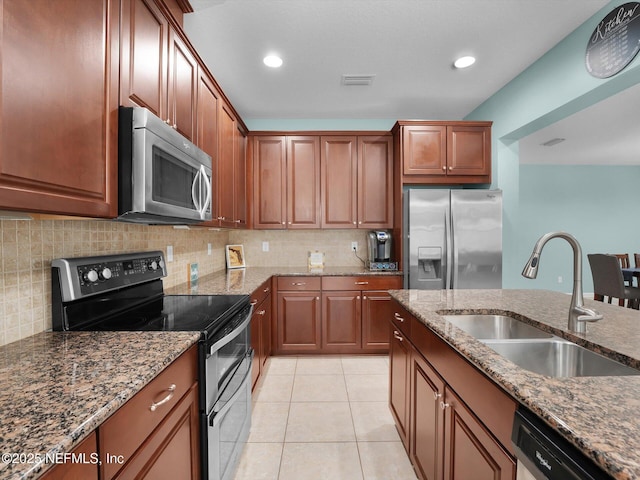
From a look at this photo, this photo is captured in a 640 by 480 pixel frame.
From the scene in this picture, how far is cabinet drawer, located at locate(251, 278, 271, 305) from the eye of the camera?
7.54 feet

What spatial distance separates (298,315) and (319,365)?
53 centimetres

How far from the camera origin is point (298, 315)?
10.4 ft

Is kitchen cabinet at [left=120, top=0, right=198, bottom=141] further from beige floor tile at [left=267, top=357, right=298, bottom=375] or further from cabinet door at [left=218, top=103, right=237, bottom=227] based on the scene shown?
beige floor tile at [left=267, top=357, right=298, bottom=375]

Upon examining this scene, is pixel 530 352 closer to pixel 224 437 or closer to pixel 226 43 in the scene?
pixel 224 437

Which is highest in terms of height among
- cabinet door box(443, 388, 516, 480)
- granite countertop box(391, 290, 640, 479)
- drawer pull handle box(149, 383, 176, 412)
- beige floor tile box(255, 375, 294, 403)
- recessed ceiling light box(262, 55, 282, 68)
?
recessed ceiling light box(262, 55, 282, 68)

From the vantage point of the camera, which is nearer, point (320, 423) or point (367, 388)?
point (320, 423)

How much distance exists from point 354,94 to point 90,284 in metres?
2.68

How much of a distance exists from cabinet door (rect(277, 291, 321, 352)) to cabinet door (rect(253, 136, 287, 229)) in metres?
0.83

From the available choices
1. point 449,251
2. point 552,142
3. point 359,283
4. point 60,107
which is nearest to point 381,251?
point 359,283

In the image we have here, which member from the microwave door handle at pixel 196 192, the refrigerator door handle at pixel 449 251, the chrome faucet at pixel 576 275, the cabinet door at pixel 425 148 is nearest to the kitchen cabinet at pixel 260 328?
the microwave door handle at pixel 196 192

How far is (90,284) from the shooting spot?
1.31 metres

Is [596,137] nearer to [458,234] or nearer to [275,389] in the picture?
[458,234]

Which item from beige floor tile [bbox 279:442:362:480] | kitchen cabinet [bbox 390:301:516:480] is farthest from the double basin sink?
beige floor tile [bbox 279:442:362:480]

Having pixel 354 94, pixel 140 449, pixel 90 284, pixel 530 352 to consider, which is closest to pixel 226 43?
pixel 354 94
